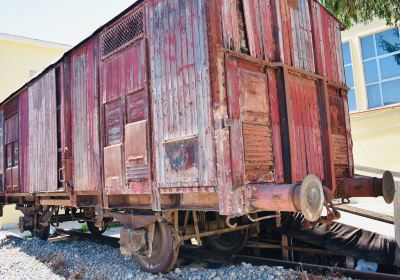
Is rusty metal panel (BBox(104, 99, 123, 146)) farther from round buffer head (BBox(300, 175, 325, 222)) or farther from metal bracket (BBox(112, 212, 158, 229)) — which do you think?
round buffer head (BBox(300, 175, 325, 222))

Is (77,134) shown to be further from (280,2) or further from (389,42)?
(389,42)

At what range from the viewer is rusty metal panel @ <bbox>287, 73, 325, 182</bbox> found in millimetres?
5023

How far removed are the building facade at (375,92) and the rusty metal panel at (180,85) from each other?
28.8 ft

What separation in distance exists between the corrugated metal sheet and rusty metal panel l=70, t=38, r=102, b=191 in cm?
98

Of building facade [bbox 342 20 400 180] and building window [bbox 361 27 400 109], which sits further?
building window [bbox 361 27 400 109]

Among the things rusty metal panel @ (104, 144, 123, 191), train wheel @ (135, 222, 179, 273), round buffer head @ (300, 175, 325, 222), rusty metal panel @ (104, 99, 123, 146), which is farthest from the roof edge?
round buffer head @ (300, 175, 325, 222)

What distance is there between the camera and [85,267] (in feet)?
21.1

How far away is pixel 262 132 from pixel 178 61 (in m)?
1.43

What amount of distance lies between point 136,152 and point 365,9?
23.3 ft

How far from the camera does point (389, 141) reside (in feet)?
39.0

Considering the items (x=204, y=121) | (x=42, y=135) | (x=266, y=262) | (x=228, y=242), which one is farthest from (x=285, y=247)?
Result: (x=42, y=135)

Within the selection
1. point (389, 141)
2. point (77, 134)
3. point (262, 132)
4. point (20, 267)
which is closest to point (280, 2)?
point (262, 132)

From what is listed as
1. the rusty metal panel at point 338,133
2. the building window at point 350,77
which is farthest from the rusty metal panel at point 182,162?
the building window at point 350,77

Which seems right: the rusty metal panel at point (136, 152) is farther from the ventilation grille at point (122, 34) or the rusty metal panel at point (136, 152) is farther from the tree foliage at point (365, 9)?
the tree foliage at point (365, 9)
